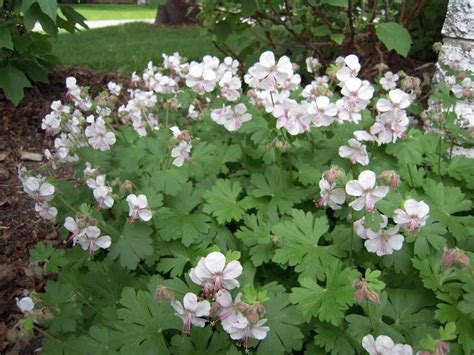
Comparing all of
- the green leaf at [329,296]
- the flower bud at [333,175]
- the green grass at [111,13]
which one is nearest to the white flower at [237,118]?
the flower bud at [333,175]

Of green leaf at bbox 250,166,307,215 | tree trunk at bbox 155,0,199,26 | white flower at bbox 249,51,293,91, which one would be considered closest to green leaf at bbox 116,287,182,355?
green leaf at bbox 250,166,307,215

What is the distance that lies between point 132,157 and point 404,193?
120 centimetres

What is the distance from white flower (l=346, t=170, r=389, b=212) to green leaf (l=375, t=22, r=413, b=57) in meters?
2.28

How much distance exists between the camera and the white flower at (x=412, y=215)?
5.42 ft

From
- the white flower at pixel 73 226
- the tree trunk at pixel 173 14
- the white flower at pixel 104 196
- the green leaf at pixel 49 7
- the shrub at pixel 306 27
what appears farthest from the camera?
the tree trunk at pixel 173 14

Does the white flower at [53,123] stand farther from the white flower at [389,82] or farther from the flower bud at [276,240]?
the white flower at [389,82]

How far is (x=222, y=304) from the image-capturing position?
1495mm

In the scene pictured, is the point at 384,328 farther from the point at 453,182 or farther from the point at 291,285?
the point at 453,182

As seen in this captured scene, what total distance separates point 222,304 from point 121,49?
759 centimetres

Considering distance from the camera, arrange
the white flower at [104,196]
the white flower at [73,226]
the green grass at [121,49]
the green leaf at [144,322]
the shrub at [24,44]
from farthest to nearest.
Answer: the green grass at [121,49]
the shrub at [24,44]
the white flower at [104,196]
the white flower at [73,226]
the green leaf at [144,322]

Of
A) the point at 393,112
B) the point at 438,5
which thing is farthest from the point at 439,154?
the point at 438,5

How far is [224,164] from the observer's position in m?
2.42

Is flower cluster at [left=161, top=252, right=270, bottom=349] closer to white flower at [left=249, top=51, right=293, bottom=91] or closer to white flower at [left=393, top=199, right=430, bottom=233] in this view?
white flower at [left=393, top=199, right=430, bottom=233]

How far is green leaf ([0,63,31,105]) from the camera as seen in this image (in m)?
3.92
